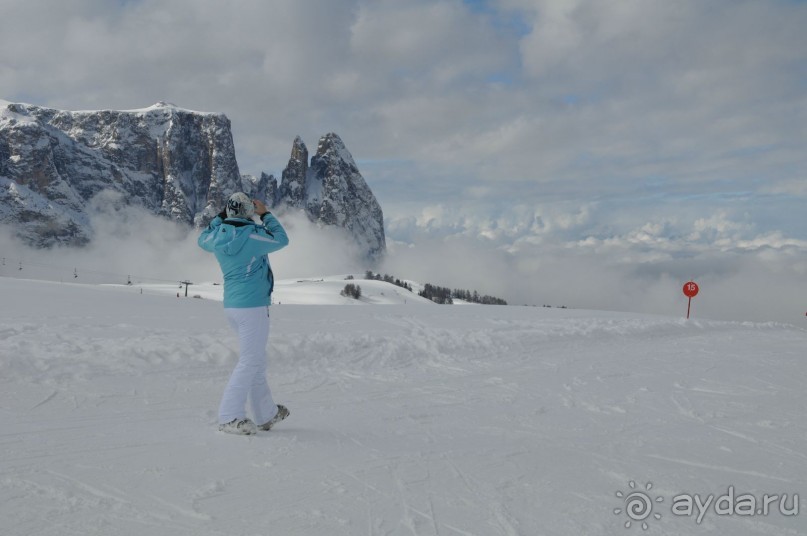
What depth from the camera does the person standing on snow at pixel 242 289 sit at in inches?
221

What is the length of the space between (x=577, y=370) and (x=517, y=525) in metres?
7.78

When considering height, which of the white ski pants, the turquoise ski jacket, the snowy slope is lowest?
the snowy slope

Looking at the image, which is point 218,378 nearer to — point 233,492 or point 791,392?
point 233,492

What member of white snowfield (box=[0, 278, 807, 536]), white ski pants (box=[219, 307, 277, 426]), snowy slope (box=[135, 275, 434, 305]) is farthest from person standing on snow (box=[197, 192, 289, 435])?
snowy slope (box=[135, 275, 434, 305])

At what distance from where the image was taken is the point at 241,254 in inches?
223

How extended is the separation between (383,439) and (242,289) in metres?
2.40

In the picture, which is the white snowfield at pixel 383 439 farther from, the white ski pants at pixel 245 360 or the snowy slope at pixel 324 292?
the snowy slope at pixel 324 292

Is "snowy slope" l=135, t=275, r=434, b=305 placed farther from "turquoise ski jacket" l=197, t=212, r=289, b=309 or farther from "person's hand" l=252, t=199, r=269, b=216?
"turquoise ski jacket" l=197, t=212, r=289, b=309

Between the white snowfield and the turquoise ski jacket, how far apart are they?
1588 millimetres

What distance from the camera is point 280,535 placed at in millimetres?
3568

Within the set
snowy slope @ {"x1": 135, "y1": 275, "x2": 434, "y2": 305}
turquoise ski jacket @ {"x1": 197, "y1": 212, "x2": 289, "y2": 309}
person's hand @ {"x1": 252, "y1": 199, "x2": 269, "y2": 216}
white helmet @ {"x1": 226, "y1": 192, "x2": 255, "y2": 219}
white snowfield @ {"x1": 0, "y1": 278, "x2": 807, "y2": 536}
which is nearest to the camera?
white snowfield @ {"x1": 0, "y1": 278, "x2": 807, "y2": 536}

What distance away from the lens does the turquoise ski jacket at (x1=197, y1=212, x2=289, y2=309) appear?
5.57 meters

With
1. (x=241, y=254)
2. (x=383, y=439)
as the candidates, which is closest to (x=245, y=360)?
(x=241, y=254)

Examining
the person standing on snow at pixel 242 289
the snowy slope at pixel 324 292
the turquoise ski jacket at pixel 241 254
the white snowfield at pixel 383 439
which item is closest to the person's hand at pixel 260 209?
the person standing on snow at pixel 242 289
